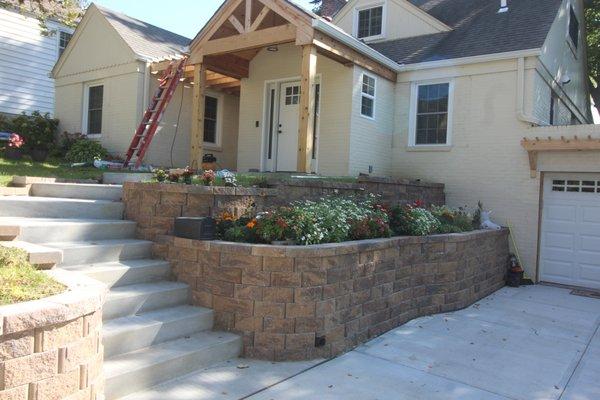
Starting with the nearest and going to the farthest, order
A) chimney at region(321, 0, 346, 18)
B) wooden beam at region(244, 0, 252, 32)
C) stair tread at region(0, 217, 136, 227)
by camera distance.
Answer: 1. stair tread at region(0, 217, 136, 227)
2. wooden beam at region(244, 0, 252, 32)
3. chimney at region(321, 0, 346, 18)

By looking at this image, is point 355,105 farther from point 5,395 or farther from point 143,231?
point 5,395

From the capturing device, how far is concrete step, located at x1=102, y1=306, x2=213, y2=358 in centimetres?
378

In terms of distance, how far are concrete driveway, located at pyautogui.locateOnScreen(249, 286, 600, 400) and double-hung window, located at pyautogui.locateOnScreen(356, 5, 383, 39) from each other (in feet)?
29.9

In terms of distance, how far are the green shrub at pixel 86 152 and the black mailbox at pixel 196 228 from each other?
7.37 metres

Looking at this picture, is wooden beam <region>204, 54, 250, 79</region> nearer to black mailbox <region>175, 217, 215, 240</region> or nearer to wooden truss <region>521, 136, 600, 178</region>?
black mailbox <region>175, 217, 215, 240</region>

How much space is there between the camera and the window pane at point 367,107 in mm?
10317

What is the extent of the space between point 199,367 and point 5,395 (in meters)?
1.94

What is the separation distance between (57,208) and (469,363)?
15.6 ft

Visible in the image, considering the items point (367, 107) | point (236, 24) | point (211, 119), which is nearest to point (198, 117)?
point (236, 24)

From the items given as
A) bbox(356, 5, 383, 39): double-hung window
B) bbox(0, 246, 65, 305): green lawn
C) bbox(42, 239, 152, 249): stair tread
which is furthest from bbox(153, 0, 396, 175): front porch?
bbox(0, 246, 65, 305): green lawn

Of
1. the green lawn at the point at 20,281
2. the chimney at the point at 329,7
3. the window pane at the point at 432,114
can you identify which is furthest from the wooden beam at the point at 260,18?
the chimney at the point at 329,7

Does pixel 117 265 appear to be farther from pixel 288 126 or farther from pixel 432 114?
pixel 432 114

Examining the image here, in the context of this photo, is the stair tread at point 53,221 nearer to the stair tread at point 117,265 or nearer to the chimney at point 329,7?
the stair tread at point 117,265

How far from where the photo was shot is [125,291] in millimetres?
4367
